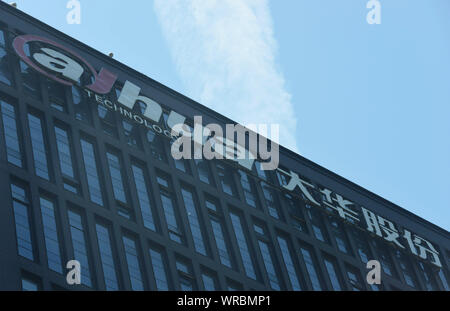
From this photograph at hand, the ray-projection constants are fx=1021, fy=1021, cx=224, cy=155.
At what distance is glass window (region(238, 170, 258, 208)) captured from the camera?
80250mm

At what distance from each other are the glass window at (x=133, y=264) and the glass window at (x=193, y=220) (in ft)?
18.8

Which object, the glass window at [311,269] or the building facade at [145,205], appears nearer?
the building facade at [145,205]

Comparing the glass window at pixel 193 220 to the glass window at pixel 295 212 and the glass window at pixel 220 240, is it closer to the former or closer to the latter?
the glass window at pixel 220 240

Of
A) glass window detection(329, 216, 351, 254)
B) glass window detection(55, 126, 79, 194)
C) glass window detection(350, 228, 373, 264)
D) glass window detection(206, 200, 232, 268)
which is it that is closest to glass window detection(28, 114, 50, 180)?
glass window detection(55, 126, 79, 194)

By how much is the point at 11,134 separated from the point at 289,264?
2375 cm

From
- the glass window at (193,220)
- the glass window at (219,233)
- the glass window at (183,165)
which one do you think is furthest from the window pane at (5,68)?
the glass window at (219,233)

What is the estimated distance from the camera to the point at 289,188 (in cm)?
8388

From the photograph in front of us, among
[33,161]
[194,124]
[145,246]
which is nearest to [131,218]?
[145,246]

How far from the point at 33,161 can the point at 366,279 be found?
3094cm

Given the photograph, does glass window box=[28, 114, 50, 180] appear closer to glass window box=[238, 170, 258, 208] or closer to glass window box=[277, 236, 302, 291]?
glass window box=[238, 170, 258, 208]

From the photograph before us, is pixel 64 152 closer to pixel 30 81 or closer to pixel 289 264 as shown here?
pixel 30 81

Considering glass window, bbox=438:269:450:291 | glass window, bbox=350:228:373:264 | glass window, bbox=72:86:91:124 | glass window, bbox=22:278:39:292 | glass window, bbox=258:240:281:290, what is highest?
glass window, bbox=72:86:91:124

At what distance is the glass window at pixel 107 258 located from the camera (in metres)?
62.1

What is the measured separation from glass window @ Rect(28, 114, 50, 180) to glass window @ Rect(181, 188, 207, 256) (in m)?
11.6
